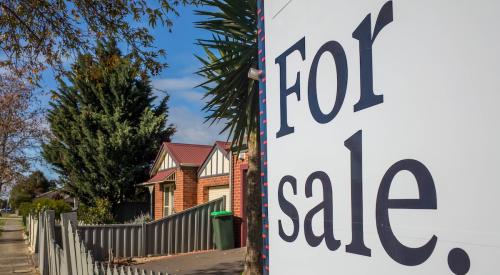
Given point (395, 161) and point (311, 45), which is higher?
point (311, 45)

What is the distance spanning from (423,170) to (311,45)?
84 centimetres

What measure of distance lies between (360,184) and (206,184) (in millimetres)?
17161

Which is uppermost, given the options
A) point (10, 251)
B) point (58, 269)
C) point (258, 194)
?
point (258, 194)

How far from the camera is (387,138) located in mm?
1479

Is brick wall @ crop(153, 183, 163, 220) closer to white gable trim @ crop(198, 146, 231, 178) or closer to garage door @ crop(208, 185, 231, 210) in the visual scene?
white gable trim @ crop(198, 146, 231, 178)

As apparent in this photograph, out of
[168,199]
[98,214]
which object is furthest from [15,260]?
[98,214]

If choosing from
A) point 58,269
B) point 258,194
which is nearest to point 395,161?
point 258,194

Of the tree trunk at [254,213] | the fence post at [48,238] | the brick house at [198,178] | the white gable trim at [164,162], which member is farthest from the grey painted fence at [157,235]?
the tree trunk at [254,213]

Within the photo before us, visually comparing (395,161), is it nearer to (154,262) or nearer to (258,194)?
(258,194)

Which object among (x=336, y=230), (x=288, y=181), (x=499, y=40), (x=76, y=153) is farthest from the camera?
(x=76, y=153)

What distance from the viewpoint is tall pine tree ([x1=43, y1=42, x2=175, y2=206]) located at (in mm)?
27234

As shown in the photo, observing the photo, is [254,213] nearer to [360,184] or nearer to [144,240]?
[360,184]

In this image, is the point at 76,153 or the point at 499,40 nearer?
the point at 499,40

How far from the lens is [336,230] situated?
68.5 inches
